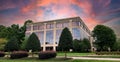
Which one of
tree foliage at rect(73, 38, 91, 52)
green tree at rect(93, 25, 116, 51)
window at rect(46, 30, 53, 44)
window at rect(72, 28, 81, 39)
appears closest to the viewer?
tree foliage at rect(73, 38, 91, 52)

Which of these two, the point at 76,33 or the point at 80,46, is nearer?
the point at 80,46

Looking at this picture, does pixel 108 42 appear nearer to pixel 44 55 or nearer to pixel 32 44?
pixel 32 44

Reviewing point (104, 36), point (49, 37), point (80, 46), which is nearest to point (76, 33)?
point (80, 46)

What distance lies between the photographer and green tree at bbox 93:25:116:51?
2842 inches

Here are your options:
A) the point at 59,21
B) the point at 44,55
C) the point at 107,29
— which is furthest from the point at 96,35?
the point at 44,55

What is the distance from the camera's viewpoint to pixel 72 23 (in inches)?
3346

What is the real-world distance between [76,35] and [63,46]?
51920 mm

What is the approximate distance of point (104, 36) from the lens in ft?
238

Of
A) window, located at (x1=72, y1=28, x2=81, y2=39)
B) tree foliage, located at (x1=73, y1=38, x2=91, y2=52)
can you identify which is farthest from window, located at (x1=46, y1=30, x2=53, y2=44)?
tree foliage, located at (x1=73, y1=38, x2=91, y2=52)

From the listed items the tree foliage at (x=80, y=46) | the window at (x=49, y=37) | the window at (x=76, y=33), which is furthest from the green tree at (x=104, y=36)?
Answer: the window at (x=49, y=37)

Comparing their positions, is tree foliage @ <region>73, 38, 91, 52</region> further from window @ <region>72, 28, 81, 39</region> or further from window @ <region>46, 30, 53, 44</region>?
window @ <region>46, 30, 53, 44</region>

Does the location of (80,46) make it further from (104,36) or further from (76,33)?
(76,33)

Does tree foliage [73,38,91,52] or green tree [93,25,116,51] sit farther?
green tree [93,25,116,51]

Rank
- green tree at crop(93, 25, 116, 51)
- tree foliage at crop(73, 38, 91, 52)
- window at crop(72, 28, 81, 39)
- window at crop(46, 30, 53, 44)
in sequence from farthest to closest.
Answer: window at crop(46, 30, 53, 44)
window at crop(72, 28, 81, 39)
green tree at crop(93, 25, 116, 51)
tree foliage at crop(73, 38, 91, 52)
